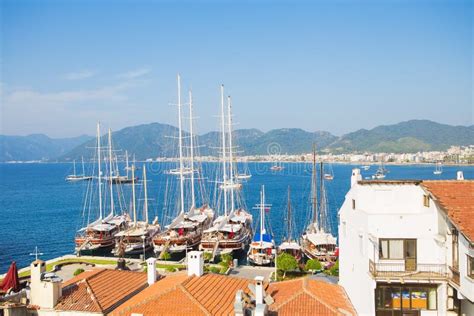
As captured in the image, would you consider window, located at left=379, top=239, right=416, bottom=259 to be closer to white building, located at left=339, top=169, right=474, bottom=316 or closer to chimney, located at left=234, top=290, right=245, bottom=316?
white building, located at left=339, top=169, right=474, bottom=316

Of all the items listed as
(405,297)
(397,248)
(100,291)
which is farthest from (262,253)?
(397,248)

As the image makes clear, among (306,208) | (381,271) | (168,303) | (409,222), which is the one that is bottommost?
(306,208)

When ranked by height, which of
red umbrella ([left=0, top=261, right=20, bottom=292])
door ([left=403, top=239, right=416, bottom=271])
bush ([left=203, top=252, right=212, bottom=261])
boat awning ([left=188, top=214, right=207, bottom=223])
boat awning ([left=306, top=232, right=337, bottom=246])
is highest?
door ([left=403, top=239, right=416, bottom=271])

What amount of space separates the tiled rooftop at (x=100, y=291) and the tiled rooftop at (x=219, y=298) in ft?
2.54

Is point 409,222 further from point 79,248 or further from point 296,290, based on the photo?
point 79,248

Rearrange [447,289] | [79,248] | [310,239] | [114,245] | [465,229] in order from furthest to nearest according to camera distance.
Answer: [114,245] → [79,248] → [310,239] → [447,289] → [465,229]

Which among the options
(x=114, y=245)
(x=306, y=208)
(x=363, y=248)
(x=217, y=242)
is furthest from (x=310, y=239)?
(x=306, y=208)

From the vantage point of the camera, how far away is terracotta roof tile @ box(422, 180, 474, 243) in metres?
16.1

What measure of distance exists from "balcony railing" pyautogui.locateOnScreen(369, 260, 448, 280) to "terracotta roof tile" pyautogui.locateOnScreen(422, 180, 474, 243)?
203 centimetres

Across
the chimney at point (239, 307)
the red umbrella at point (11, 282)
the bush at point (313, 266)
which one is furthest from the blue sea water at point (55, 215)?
the chimney at point (239, 307)

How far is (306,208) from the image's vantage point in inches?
4102

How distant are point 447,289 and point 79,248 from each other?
1886 inches

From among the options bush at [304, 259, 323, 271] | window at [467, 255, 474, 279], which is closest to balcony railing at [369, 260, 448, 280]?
window at [467, 255, 474, 279]

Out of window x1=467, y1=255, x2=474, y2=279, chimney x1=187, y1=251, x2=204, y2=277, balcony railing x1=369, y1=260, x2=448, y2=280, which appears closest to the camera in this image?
window x1=467, y1=255, x2=474, y2=279
